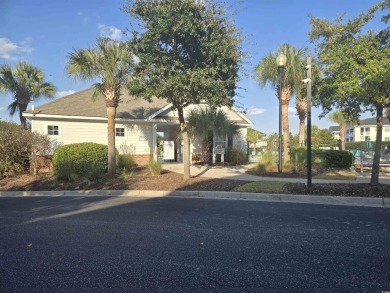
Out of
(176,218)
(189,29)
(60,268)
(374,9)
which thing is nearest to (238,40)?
(189,29)

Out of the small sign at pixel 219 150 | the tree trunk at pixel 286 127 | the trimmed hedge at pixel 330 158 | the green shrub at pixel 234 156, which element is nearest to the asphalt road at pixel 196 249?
the trimmed hedge at pixel 330 158

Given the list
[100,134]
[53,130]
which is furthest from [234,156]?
[53,130]

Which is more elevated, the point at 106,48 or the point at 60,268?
the point at 106,48

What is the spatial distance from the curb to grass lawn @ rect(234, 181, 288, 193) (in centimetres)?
40

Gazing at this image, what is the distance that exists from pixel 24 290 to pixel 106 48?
10.8m

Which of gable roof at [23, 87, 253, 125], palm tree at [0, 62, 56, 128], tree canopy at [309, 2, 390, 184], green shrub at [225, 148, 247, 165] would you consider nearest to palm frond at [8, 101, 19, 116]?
palm tree at [0, 62, 56, 128]

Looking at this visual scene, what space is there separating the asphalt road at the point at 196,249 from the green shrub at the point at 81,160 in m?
5.02

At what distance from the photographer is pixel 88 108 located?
63.6 ft

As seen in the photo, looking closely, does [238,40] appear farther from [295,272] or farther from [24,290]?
[24,290]

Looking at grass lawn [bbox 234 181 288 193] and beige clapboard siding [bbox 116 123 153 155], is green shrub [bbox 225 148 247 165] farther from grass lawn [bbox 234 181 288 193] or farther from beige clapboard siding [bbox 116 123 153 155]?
grass lawn [bbox 234 181 288 193]

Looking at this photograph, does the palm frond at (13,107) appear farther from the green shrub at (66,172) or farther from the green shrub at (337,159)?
the green shrub at (337,159)

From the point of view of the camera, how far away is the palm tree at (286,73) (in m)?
15.6

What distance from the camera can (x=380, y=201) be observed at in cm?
816

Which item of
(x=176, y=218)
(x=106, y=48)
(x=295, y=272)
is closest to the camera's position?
(x=295, y=272)
